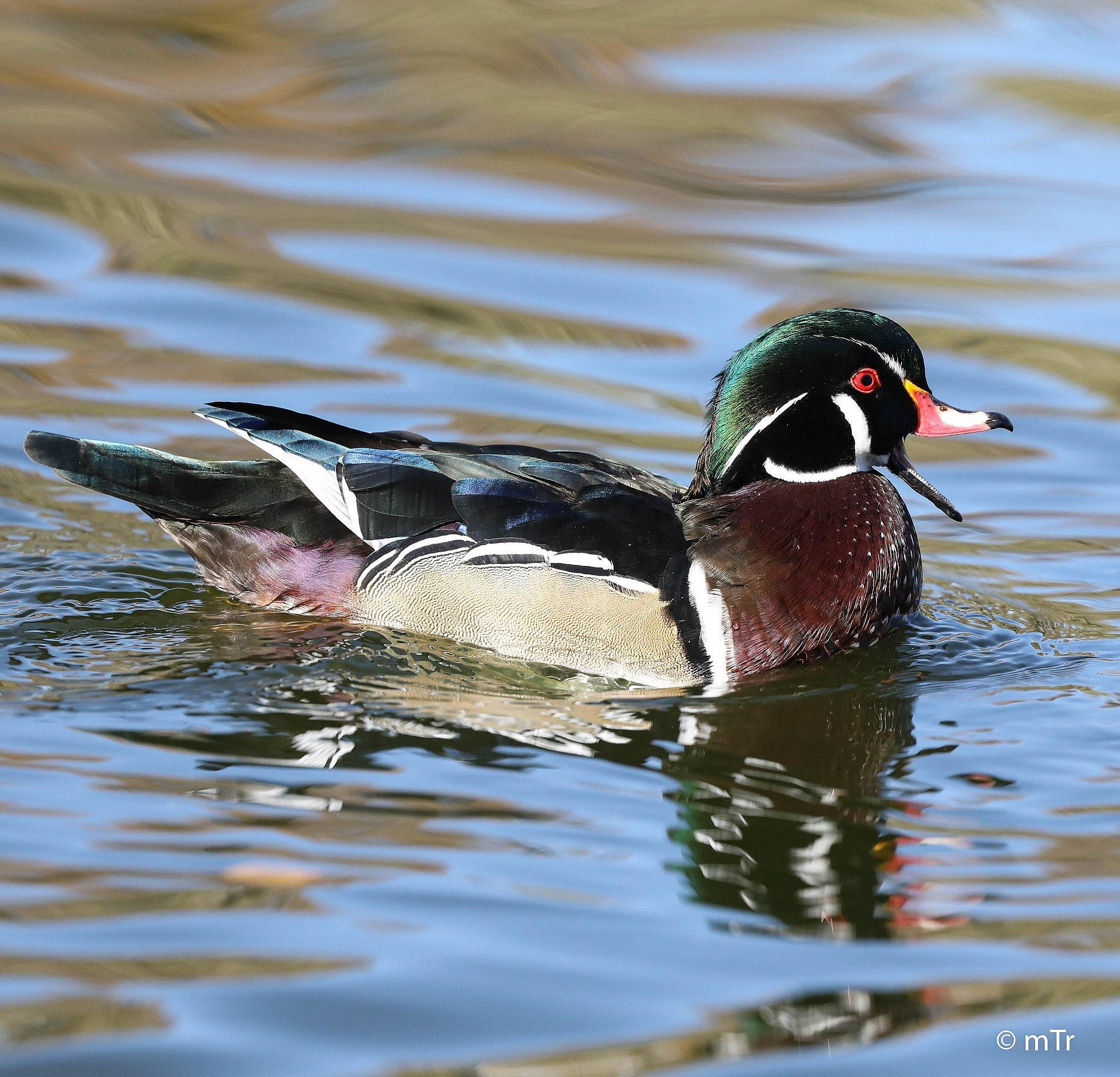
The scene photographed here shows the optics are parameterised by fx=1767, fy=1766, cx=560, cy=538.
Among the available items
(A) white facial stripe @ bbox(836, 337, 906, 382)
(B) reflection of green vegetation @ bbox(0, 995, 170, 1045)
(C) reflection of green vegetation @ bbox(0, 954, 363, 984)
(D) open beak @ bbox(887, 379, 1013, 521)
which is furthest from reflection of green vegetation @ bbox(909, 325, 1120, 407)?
(B) reflection of green vegetation @ bbox(0, 995, 170, 1045)

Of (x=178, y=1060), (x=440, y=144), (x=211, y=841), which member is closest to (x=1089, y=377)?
(x=440, y=144)

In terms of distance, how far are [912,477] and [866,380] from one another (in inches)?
18.3

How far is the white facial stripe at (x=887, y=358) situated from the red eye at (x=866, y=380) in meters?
0.05

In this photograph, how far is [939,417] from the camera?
6.07m

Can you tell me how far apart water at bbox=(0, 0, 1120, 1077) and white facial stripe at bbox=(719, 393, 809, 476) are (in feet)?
2.64

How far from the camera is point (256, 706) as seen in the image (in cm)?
532

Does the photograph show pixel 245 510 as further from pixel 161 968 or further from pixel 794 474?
pixel 161 968

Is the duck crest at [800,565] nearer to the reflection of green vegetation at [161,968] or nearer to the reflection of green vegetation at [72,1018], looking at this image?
the reflection of green vegetation at [161,968]

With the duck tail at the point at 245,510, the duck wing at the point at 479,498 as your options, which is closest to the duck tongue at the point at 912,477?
the duck wing at the point at 479,498

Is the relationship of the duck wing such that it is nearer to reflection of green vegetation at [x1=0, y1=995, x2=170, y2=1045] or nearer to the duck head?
the duck head

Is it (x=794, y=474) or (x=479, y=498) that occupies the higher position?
(x=794, y=474)

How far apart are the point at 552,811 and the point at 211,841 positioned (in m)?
0.89

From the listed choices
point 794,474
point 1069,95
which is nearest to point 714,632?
point 794,474

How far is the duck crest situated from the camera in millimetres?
5754
